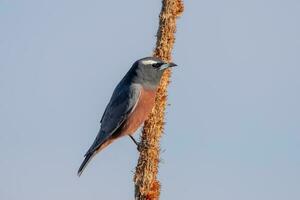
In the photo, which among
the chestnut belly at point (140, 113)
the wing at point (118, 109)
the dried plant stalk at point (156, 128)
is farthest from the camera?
the wing at point (118, 109)

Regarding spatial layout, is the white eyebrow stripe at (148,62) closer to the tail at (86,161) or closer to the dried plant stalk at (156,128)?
the dried plant stalk at (156,128)

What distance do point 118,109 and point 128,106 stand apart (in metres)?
0.21

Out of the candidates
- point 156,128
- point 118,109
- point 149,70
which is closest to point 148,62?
point 149,70

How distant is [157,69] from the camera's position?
8.86 meters

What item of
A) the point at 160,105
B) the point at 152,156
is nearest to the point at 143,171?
the point at 152,156

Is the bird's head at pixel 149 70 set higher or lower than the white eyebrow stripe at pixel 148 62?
lower

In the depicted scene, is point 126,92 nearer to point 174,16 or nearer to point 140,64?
point 140,64

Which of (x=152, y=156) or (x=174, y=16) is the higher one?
(x=174, y=16)

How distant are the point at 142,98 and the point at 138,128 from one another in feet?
1.68

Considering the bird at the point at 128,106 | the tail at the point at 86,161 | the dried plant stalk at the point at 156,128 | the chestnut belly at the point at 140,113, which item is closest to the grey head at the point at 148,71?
the bird at the point at 128,106

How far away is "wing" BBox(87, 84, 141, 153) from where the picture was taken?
9914mm

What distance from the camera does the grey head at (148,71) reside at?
8.58 metres

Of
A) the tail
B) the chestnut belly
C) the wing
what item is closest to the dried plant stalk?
the chestnut belly

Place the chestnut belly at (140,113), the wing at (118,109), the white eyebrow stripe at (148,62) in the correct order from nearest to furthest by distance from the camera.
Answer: the white eyebrow stripe at (148,62) < the chestnut belly at (140,113) < the wing at (118,109)
